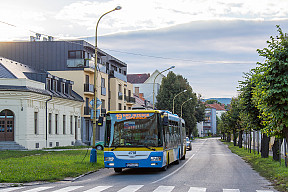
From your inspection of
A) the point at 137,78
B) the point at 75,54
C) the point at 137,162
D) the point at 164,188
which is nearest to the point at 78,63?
the point at 75,54

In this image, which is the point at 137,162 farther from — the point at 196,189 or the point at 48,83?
the point at 48,83

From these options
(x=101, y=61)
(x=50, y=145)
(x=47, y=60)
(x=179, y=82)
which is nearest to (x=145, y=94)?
(x=179, y=82)

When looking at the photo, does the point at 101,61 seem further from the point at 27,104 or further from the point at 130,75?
the point at 130,75

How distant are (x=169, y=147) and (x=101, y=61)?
43756 millimetres

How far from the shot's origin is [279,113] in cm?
1681

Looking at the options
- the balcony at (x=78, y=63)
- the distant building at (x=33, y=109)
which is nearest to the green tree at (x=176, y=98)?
the balcony at (x=78, y=63)

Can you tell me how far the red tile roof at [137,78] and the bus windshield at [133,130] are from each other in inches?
3705

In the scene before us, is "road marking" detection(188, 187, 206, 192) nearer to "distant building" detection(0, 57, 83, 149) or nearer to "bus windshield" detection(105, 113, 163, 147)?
"bus windshield" detection(105, 113, 163, 147)

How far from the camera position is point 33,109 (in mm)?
39750

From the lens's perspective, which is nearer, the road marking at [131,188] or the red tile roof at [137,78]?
the road marking at [131,188]

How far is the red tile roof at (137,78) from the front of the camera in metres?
114

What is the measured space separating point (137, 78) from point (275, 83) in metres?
99.4

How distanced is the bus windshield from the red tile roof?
94105 mm

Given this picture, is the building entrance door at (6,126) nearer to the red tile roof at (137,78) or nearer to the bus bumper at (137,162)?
the bus bumper at (137,162)
